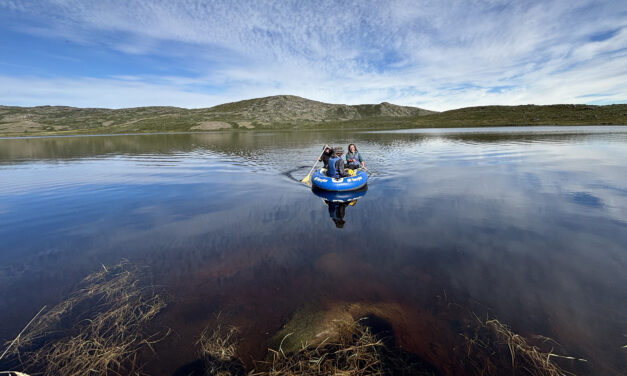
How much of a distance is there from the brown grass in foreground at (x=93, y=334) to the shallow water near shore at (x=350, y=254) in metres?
0.46

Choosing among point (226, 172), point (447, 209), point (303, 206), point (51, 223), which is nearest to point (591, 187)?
point (447, 209)

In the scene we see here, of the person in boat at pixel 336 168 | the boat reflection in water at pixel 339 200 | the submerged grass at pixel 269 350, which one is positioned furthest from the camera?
the person in boat at pixel 336 168

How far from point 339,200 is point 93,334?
40.4ft

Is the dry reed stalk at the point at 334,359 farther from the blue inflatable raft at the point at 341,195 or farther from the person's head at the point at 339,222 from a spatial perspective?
the blue inflatable raft at the point at 341,195

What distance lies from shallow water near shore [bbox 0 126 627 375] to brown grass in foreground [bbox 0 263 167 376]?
46 centimetres

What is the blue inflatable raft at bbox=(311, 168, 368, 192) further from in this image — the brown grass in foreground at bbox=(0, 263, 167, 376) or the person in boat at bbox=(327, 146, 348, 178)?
the brown grass in foreground at bbox=(0, 263, 167, 376)

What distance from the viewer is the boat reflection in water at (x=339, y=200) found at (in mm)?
12750

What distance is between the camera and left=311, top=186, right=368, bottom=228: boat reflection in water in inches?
502

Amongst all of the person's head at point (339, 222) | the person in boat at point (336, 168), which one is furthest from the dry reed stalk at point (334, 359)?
the person in boat at point (336, 168)

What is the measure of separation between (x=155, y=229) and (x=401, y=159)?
26.5m

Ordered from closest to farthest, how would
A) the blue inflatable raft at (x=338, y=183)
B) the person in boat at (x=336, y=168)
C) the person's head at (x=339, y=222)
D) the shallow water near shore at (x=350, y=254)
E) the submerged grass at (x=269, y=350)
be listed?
the submerged grass at (x=269, y=350) < the shallow water near shore at (x=350, y=254) < the person's head at (x=339, y=222) < the blue inflatable raft at (x=338, y=183) < the person in boat at (x=336, y=168)

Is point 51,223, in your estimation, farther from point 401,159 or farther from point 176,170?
point 401,159

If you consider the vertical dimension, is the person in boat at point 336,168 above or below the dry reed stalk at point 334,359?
above

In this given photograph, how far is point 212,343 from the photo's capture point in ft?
17.5
